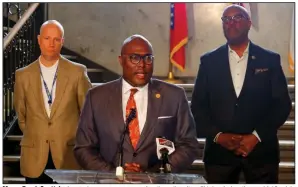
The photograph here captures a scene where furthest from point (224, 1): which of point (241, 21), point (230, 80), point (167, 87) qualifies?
point (167, 87)

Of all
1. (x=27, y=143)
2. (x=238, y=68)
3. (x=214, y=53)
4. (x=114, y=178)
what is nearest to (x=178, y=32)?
(x=214, y=53)

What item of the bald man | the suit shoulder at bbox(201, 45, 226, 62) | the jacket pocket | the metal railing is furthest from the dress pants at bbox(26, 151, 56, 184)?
the suit shoulder at bbox(201, 45, 226, 62)

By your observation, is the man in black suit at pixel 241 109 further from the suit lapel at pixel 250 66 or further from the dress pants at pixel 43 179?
the dress pants at pixel 43 179

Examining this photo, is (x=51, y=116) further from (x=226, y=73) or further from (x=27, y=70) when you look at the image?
(x=226, y=73)

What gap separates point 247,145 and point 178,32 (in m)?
1.39

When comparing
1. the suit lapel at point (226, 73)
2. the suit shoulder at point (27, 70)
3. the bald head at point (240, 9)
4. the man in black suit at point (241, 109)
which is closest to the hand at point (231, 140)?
the man in black suit at point (241, 109)

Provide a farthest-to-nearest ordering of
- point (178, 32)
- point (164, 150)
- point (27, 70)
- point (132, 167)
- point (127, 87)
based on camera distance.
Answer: point (178, 32) → point (27, 70) → point (127, 87) → point (132, 167) → point (164, 150)

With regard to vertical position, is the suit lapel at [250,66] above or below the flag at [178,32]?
below

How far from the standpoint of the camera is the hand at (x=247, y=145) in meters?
3.40

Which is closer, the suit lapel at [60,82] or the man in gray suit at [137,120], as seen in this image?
the man in gray suit at [137,120]

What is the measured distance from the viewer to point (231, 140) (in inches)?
134

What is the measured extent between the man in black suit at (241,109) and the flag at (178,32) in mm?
870

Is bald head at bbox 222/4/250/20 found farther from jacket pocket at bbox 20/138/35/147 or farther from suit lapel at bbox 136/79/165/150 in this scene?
jacket pocket at bbox 20/138/35/147

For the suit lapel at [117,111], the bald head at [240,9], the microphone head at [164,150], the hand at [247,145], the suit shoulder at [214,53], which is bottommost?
the hand at [247,145]
